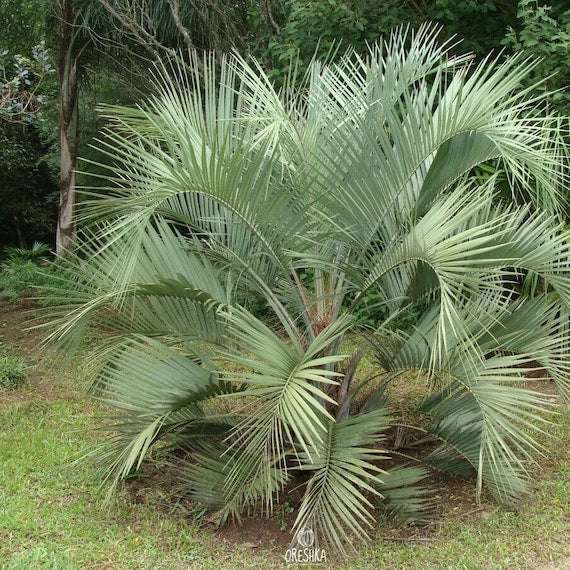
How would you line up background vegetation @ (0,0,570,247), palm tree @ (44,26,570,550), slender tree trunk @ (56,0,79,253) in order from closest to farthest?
palm tree @ (44,26,570,550) < background vegetation @ (0,0,570,247) < slender tree trunk @ (56,0,79,253)

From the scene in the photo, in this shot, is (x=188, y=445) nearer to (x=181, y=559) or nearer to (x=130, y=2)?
(x=181, y=559)

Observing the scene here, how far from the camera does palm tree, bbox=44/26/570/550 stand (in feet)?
10.9

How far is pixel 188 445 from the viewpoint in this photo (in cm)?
404

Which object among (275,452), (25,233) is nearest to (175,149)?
(275,452)

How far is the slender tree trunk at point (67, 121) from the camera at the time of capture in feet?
29.2

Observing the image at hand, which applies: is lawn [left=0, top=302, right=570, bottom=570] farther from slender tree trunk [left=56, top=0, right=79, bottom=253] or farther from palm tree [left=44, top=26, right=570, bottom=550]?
slender tree trunk [left=56, top=0, right=79, bottom=253]

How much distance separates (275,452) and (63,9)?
6637mm

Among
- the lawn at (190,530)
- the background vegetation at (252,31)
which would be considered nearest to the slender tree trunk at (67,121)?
the background vegetation at (252,31)

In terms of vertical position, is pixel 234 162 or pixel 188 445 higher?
pixel 234 162

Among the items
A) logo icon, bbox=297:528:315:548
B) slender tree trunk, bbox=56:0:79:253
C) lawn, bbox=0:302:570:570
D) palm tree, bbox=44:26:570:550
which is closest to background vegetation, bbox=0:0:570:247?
slender tree trunk, bbox=56:0:79:253

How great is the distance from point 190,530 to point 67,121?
6814mm

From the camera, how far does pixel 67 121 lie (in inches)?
363

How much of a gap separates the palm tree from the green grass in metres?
0.16

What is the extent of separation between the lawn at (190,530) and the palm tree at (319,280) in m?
0.14
